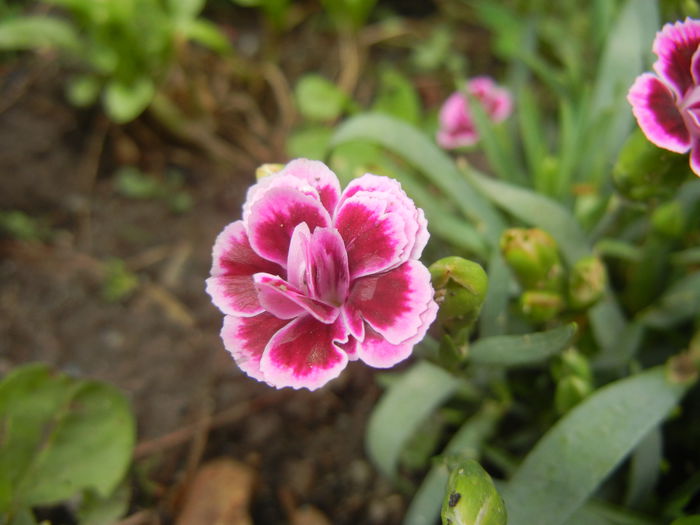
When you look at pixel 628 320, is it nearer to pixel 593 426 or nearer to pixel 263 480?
pixel 593 426

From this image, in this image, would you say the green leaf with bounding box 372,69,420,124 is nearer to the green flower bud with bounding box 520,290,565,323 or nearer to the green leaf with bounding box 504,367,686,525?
the green flower bud with bounding box 520,290,565,323

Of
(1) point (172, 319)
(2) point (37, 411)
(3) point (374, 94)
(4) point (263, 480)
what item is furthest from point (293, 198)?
(3) point (374, 94)

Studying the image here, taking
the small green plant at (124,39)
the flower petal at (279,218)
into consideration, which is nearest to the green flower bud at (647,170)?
the flower petal at (279,218)

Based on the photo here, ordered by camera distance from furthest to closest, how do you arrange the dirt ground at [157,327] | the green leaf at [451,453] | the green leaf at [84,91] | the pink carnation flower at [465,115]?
the green leaf at [84,91] → the pink carnation flower at [465,115] → the dirt ground at [157,327] → the green leaf at [451,453]

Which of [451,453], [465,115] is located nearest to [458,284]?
[451,453]

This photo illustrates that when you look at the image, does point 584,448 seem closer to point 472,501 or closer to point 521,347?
point 521,347

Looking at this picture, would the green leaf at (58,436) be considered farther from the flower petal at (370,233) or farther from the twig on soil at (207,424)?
the flower petal at (370,233)
